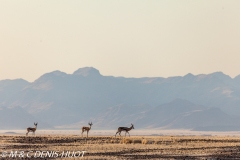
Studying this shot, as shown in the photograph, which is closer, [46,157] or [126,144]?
[46,157]

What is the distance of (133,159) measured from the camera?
3672 centimetres

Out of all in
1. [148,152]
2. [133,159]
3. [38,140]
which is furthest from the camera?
[38,140]

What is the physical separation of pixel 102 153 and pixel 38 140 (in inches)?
641

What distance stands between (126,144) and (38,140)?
29.0ft

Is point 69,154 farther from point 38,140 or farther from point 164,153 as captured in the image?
point 38,140

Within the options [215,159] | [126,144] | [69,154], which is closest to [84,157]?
[69,154]

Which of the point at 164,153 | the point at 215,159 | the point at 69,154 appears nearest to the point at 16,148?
the point at 69,154

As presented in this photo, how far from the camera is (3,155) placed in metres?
37.9

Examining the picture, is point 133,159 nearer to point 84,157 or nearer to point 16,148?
point 84,157

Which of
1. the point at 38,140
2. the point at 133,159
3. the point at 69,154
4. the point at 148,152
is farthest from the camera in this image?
the point at 38,140

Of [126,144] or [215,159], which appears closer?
[215,159]

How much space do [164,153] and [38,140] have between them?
684 inches

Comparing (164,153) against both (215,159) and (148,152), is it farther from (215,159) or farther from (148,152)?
(215,159)

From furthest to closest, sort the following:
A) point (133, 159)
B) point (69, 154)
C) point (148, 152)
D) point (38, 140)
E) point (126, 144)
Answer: point (38, 140) → point (126, 144) → point (148, 152) → point (69, 154) → point (133, 159)
